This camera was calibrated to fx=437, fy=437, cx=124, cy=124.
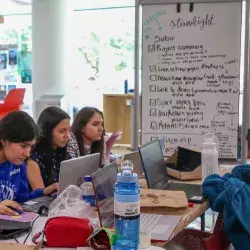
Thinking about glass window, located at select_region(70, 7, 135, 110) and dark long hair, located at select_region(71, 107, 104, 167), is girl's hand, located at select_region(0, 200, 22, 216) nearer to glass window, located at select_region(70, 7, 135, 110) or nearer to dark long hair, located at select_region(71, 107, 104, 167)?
dark long hair, located at select_region(71, 107, 104, 167)

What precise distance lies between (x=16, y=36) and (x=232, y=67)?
610 centimetres

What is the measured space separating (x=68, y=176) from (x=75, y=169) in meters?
0.06

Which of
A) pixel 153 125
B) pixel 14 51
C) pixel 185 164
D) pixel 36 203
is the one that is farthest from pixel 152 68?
pixel 14 51

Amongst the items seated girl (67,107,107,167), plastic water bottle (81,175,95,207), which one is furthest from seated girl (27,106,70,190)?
plastic water bottle (81,175,95,207)

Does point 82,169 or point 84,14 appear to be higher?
point 84,14

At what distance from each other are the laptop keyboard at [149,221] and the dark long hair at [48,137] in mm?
1010

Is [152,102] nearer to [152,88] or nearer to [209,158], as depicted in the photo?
[152,88]

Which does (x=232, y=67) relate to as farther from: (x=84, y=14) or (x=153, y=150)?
(x=84, y=14)

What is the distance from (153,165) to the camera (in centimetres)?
229

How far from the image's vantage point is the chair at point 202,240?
1704 mm

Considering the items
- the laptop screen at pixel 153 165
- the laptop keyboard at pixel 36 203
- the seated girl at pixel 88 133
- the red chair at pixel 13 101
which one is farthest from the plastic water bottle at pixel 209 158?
the red chair at pixel 13 101

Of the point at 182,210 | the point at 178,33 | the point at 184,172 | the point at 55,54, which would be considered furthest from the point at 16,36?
the point at 182,210

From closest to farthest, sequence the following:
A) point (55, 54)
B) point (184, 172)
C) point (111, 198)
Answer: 1. point (111, 198)
2. point (184, 172)
3. point (55, 54)

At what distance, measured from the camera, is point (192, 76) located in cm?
334
